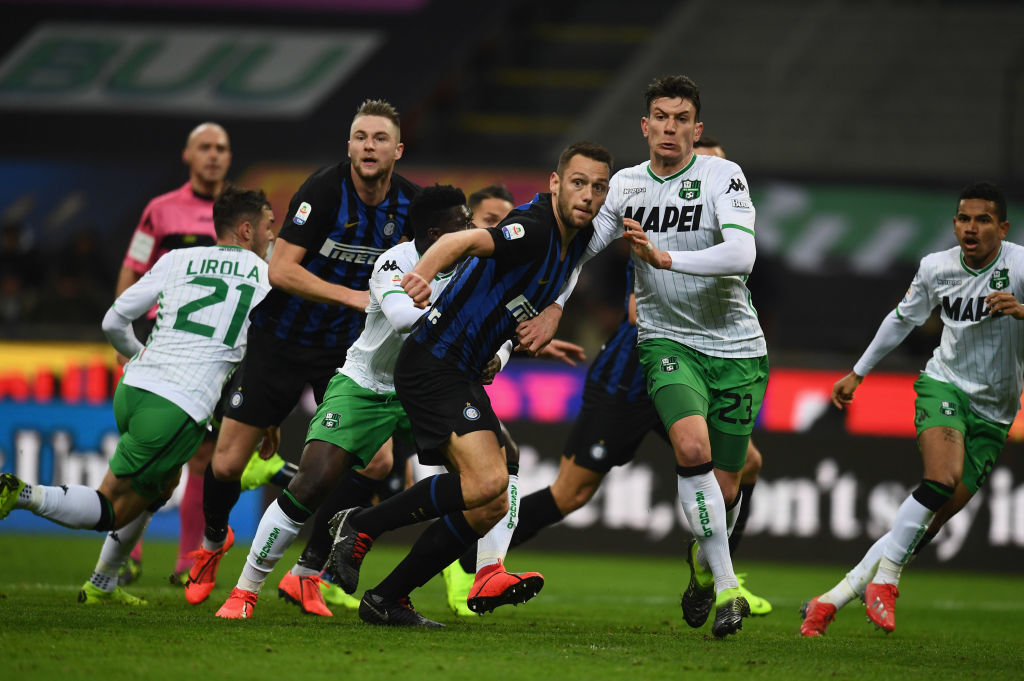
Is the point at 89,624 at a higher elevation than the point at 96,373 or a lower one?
lower

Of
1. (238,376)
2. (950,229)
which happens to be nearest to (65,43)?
(950,229)

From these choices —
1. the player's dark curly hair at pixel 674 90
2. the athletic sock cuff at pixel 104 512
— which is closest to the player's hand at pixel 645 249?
the player's dark curly hair at pixel 674 90

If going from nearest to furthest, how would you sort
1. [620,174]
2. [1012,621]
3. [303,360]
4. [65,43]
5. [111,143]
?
1. [620,174]
2. [303,360]
3. [1012,621]
4. [111,143]
5. [65,43]

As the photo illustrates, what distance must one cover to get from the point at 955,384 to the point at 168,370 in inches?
161

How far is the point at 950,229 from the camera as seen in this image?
16.2 meters

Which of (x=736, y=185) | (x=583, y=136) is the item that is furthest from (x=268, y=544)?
(x=583, y=136)

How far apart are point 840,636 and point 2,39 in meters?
17.3

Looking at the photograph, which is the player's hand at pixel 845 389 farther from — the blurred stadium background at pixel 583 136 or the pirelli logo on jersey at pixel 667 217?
the blurred stadium background at pixel 583 136

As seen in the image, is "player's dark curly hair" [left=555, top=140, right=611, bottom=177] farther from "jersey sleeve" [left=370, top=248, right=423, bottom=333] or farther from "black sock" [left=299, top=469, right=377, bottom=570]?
"black sock" [left=299, top=469, right=377, bottom=570]

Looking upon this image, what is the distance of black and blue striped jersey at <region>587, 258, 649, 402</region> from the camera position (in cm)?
764

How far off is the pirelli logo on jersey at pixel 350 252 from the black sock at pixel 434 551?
1.57 metres

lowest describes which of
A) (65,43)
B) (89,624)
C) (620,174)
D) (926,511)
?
(89,624)

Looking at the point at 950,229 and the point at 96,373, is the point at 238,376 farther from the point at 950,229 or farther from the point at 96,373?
the point at 950,229

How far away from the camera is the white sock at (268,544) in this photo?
6.45 metres
